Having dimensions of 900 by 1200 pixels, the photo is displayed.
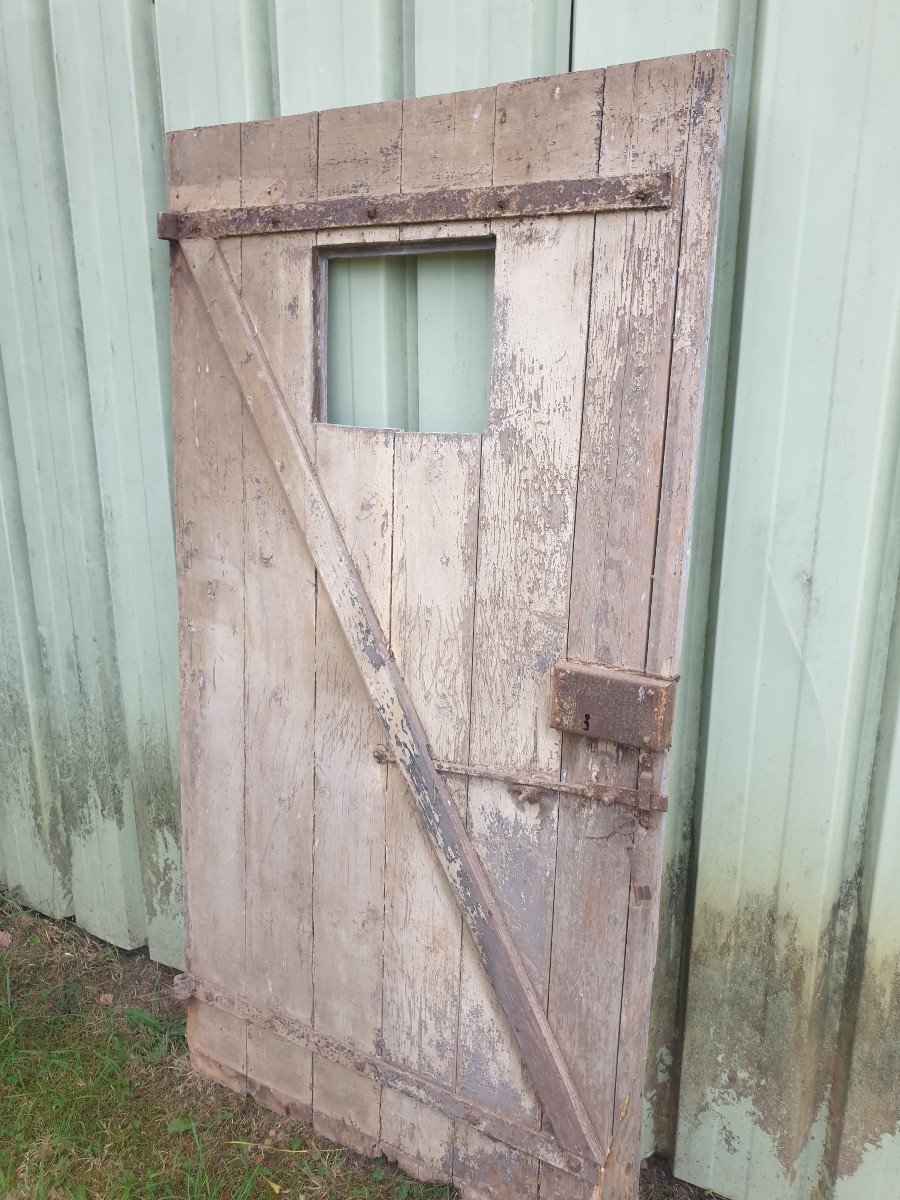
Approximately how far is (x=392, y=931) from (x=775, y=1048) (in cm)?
88

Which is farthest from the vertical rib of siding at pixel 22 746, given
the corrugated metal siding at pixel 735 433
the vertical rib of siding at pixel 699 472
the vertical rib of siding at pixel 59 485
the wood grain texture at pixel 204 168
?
the vertical rib of siding at pixel 699 472

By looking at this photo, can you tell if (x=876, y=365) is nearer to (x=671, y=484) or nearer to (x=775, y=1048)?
(x=671, y=484)

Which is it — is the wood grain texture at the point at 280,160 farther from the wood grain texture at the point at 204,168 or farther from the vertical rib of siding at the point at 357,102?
the vertical rib of siding at the point at 357,102

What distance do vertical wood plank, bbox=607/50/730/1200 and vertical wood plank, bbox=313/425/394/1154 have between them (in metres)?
0.59

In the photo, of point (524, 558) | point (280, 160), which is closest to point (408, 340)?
point (280, 160)

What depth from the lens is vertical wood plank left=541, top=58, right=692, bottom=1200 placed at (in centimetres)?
150

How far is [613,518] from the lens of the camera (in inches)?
63.9

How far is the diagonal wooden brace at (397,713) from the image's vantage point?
6.12 feet

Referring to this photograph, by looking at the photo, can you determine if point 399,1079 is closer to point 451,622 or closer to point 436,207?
point 451,622

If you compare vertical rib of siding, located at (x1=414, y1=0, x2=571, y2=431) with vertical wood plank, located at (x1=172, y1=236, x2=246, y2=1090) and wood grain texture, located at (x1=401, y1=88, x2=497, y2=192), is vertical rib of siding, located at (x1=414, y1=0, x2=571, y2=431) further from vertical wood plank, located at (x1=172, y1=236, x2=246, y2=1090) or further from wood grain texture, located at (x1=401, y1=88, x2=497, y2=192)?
vertical wood plank, located at (x1=172, y1=236, x2=246, y2=1090)

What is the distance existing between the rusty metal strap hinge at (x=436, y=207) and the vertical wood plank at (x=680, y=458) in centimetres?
8

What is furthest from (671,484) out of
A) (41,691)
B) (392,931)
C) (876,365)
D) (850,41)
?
(41,691)

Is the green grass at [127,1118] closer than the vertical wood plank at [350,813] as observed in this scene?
No

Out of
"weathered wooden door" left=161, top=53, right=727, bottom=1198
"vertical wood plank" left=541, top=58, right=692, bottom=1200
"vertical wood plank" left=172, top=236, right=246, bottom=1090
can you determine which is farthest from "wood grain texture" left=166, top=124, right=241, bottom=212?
"vertical wood plank" left=541, top=58, right=692, bottom=1200
